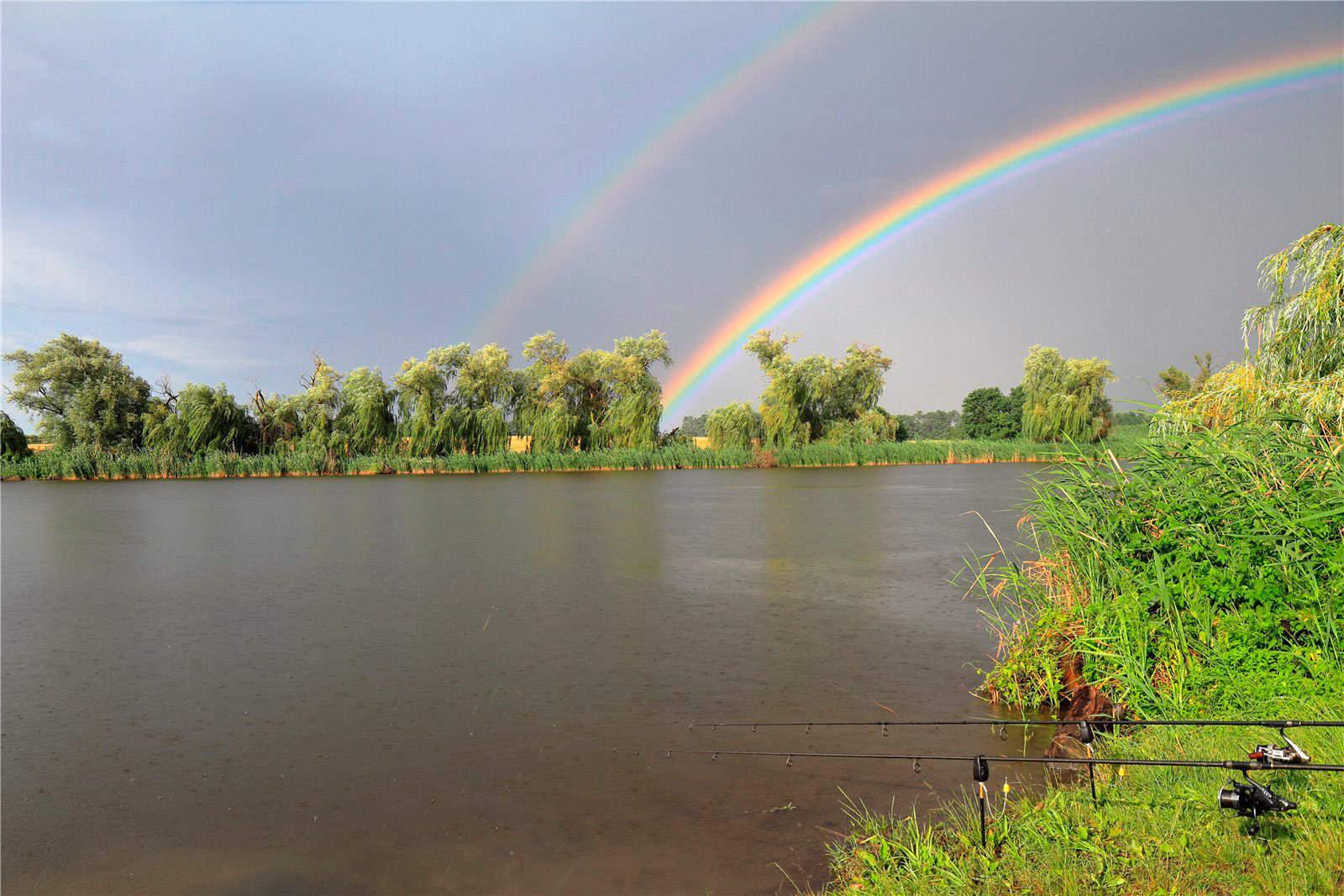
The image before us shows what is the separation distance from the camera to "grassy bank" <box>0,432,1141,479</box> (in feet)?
161

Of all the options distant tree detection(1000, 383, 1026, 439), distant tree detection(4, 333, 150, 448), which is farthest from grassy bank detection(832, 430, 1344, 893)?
distant tree detection(1000, 383, 1026, 439)

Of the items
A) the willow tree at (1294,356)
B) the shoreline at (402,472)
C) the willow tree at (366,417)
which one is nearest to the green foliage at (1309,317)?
the willow tree at (1294,356)

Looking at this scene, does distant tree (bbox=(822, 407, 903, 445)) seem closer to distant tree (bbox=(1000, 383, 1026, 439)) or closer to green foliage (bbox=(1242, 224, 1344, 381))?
distant tree (bbox=(1000, 383, 1026, 439))

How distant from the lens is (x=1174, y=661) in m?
5.32

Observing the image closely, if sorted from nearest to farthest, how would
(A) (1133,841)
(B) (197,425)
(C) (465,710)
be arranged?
(A) (1133,841)
(C) (465,710)
(B) (197,425)

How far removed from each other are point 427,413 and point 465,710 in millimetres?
44900

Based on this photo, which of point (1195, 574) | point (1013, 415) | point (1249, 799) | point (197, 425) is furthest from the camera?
point (1013, 415)

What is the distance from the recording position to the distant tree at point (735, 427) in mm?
50344

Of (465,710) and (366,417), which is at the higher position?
(366,417)

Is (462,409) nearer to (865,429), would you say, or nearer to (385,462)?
(385,462)

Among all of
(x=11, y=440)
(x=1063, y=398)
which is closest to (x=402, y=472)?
(x=11, y=440)

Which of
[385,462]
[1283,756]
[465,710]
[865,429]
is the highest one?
[865,429]

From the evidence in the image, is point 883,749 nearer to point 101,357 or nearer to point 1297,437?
point 1297,437

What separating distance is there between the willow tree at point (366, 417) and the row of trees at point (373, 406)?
0.07 meters
